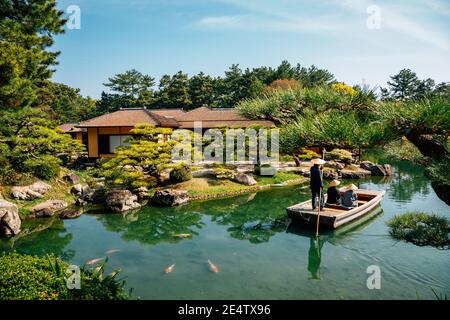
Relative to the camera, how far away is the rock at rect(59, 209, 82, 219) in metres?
13.5

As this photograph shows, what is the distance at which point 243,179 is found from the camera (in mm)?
19500

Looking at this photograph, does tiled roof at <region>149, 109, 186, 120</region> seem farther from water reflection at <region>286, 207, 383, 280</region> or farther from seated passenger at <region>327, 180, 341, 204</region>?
water reflection at <region>286, 207, 383, 280</region>

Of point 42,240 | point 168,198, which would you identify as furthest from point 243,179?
point 42,240

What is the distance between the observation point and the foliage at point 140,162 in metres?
16.6

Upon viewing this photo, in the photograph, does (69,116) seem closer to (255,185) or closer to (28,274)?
(255,185)

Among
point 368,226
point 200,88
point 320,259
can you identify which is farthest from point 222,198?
point 200,88

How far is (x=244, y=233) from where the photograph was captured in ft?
38.3

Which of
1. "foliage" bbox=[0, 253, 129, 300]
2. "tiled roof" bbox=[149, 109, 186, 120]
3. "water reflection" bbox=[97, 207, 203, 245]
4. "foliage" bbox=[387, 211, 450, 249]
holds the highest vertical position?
"tiled roof" bbox=[149, 109, 186, 120]

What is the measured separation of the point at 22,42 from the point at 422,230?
14867mm

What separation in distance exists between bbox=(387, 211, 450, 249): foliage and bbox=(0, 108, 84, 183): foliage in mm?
14890

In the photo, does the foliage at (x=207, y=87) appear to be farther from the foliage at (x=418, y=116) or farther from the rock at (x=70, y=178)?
the foliage at (x=418, y=116)

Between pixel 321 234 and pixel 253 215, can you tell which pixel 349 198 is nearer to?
pixel 321 234

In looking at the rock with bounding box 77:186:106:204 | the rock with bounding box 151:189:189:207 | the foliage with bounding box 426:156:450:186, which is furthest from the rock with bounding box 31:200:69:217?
the foliage with bounding box 426:156:450:186
